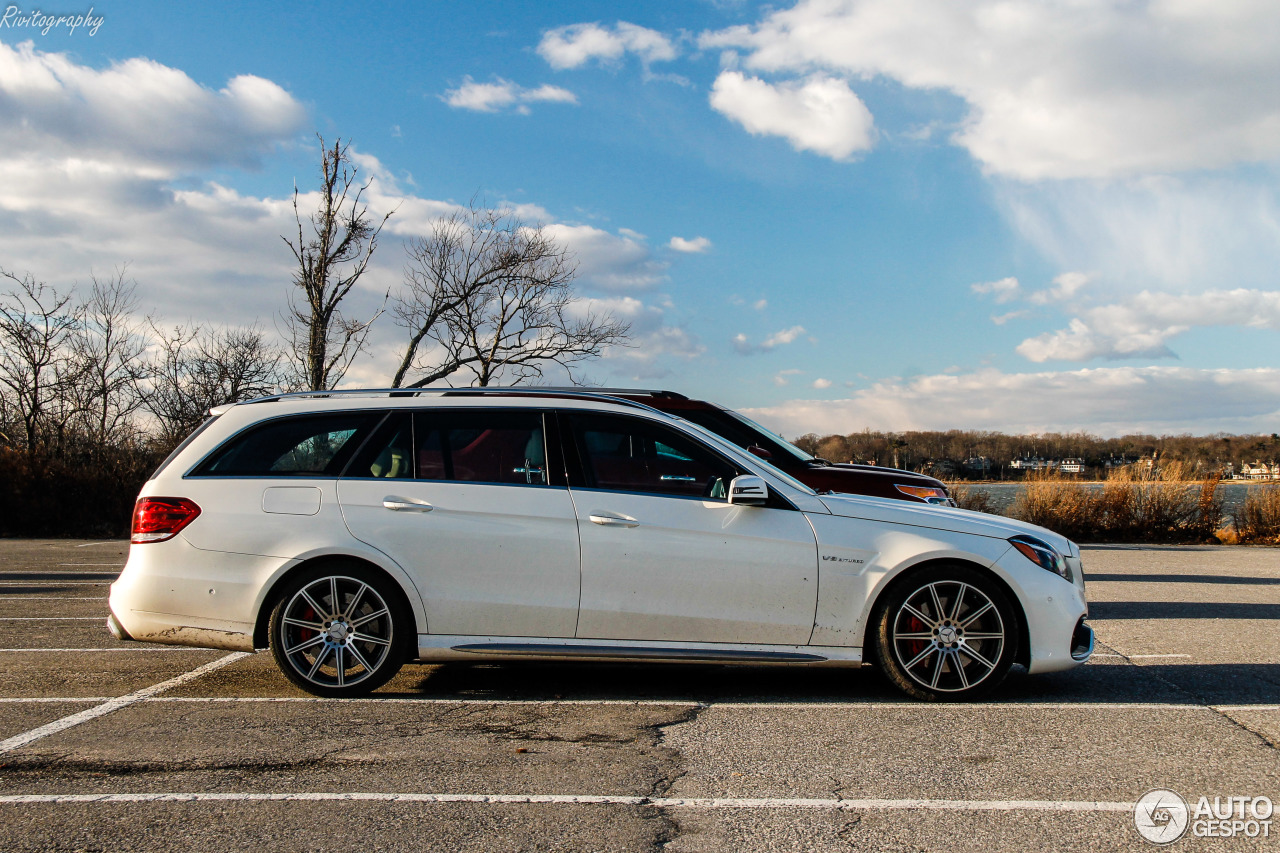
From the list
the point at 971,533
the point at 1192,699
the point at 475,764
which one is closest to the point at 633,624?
the point at 475,764

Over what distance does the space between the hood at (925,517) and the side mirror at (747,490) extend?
0.39 m

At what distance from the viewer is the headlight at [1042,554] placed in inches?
204

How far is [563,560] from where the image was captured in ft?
17.0

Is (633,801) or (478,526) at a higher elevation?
(478,526)

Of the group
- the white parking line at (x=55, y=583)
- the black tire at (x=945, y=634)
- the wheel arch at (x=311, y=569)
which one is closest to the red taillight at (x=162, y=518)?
the wheel arch at (x=311, y=569)

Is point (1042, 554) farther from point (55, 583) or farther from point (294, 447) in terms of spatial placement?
point (55, 583)

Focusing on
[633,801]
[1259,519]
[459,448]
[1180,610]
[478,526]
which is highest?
[459,448]

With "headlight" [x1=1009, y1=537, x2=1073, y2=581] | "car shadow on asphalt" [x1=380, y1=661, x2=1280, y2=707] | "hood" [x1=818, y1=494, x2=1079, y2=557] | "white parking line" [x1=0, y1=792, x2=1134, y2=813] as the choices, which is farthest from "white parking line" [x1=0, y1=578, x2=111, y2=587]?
"headlight" [x1=1009, y1=537, x2=1073, y2=581]

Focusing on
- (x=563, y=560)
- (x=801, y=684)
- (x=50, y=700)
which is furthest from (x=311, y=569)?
(x=801, y=684)

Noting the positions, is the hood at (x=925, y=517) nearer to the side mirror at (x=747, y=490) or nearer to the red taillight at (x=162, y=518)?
the side mirror at (x=747, y=490)

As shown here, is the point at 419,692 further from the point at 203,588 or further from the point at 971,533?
the point at 971,533

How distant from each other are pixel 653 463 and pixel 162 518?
280 cm

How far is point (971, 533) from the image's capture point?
204 inches

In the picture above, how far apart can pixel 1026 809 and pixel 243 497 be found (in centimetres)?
426
